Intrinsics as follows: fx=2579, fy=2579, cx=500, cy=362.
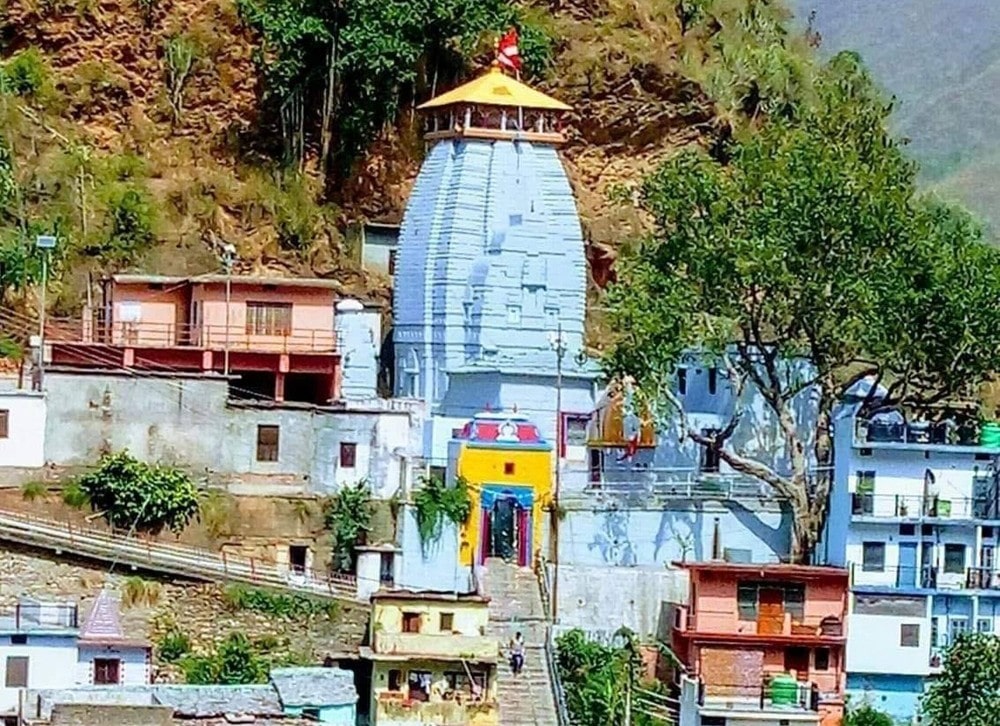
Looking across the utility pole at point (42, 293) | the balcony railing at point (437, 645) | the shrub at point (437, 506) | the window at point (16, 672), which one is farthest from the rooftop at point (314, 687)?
the utility pole at point (42, 293)

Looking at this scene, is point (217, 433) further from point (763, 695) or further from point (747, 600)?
point (763, 695)

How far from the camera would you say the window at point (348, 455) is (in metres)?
55.1

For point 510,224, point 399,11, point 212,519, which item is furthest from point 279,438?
point 399,11

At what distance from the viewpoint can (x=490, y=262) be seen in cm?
6219

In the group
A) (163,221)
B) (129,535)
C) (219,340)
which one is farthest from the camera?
(163,221)

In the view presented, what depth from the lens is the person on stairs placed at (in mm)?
51312

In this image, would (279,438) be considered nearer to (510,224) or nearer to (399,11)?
(510,224)

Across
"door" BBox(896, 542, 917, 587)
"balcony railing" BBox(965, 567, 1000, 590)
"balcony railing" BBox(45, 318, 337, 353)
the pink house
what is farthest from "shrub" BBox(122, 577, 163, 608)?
"balcony railing" BBox(965, 567, 1000, 590)

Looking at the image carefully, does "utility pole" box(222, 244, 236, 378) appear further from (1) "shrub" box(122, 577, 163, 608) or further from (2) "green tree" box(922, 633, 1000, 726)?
(2) "green tree" box(922, 633, 1000, 726)

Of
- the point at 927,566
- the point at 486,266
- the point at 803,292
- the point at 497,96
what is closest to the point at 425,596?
the point at 803,292

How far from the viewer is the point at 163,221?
2596 inches

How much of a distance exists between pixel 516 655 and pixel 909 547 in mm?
9139

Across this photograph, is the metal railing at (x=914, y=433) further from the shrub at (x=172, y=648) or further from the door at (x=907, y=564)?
the shrub at (x=172, y=648)

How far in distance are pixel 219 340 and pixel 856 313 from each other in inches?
591
